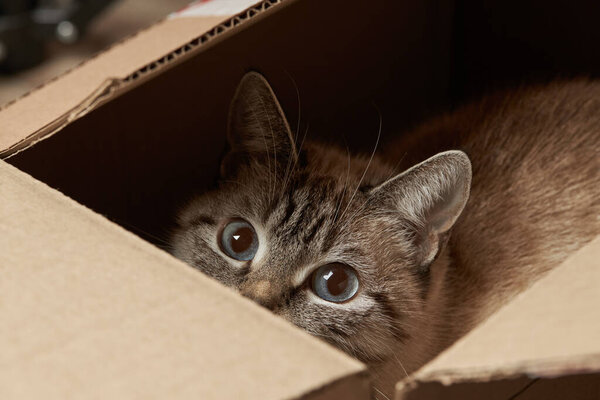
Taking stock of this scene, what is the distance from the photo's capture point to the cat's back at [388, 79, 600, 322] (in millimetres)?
1590

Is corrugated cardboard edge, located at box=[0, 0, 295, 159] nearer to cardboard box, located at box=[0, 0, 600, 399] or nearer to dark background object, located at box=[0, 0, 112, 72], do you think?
cardboard box, located at box=[0, 0, 600, 399]

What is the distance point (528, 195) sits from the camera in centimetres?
162


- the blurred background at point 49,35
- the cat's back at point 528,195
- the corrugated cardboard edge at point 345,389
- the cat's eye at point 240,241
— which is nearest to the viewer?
the corrugated cardboard edge at point 345,389

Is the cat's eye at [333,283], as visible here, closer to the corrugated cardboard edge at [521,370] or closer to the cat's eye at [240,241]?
the cat's eye at [240,241]

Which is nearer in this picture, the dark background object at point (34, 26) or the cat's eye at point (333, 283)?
the cat's eye at point (333, 283)

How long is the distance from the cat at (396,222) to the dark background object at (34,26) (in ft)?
7.59

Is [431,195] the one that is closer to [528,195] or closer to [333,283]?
[333,283]

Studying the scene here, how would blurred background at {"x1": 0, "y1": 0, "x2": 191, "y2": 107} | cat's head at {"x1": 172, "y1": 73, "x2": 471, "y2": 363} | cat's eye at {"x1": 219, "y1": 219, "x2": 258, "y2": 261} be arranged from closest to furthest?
cat's head at {"x1": 172, "y1": 73, "x2": 471, "y2": 363} → cat's eye at {"x1": 219, "y1": 219, "x2": 258, "y2": 261} → blurred background at {"x1": 0, "y1": 0, "x2": 191, "y2": 107}

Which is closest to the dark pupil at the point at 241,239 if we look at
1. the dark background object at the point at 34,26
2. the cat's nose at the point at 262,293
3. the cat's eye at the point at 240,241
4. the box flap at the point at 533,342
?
the cat's eye at the point at 240,241

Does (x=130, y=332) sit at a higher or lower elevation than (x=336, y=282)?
lower

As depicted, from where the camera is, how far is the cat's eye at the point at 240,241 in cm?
142

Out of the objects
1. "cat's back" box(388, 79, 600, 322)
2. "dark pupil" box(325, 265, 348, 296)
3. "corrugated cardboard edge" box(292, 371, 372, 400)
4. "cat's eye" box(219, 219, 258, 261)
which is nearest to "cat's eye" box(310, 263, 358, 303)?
"dark pupil" box(325, 265, 348, 296)

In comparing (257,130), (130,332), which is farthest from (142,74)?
(130,332)

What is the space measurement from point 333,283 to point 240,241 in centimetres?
21
